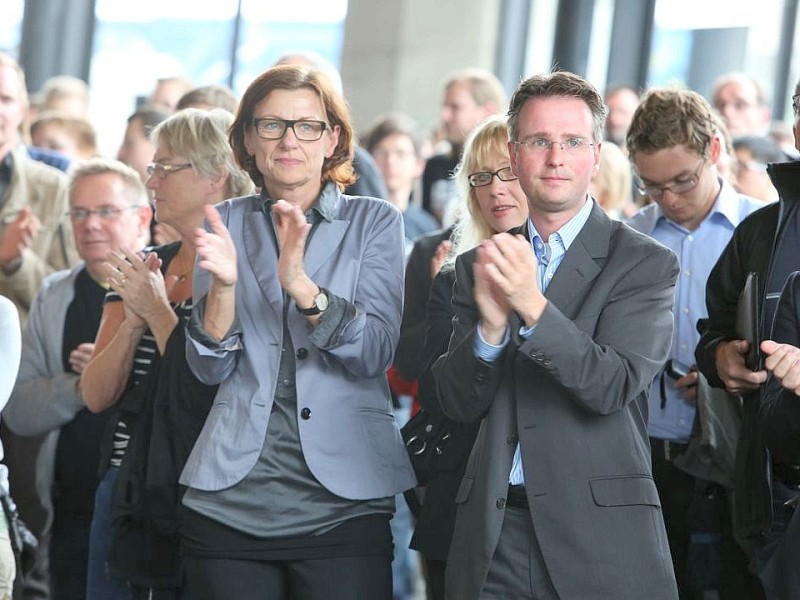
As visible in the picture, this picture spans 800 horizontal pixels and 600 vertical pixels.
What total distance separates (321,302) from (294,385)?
0.23m

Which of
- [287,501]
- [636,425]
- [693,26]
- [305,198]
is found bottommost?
[287,501]

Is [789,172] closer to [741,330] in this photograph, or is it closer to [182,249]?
[741,330]

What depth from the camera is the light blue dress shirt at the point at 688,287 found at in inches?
154

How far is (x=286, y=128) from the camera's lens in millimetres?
3404

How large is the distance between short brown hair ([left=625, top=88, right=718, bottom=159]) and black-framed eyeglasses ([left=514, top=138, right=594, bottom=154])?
1.01 m

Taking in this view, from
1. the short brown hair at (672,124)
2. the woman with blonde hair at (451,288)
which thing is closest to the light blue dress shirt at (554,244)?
the woman with blonde hair at (451,288)


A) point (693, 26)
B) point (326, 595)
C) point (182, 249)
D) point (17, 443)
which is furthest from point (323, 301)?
point (693, 26)

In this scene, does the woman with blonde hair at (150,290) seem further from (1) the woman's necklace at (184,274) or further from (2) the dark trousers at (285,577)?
(2) the dark trousers at (285,577)

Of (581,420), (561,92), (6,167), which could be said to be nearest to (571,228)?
(561,92)

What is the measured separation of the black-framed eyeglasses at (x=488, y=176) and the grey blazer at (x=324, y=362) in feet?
1.36

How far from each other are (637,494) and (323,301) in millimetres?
811

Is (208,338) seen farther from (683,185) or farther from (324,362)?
(683,185)

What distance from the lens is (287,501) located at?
320 cm

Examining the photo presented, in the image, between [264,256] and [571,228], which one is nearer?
[571,228]
